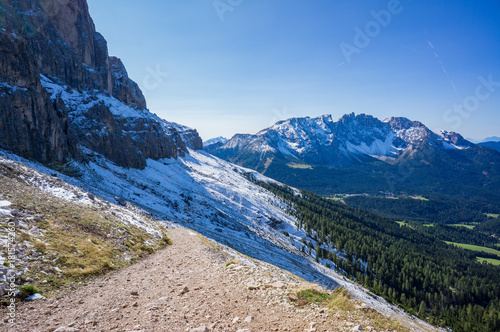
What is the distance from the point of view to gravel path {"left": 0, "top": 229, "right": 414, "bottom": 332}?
30.7ft

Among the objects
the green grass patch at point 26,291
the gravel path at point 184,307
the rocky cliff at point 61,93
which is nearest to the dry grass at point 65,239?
the green grass patch at point 26,291

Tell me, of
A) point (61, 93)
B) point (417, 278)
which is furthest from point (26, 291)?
point (417, 278)

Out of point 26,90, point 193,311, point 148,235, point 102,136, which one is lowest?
point 148,235

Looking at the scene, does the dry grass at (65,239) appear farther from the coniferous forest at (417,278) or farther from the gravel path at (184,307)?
the coniferous forest at (417,278)

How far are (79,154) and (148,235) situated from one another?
59.9 meters

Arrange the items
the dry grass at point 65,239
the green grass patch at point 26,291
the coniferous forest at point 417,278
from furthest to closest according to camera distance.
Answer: the coniferous forest at point 417,278 → the dry grass at point 65,239 → the green grass patch at point 26,291

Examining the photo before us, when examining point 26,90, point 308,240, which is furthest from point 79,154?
point 308,240

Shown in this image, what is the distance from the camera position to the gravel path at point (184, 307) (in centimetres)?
934

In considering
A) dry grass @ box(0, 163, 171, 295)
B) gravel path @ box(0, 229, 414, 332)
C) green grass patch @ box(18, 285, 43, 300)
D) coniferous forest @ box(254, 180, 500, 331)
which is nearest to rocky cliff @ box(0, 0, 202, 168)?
dry grass @ box(0, 163, 171, 295)

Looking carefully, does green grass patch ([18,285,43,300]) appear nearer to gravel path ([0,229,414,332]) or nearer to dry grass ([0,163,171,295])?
dry grass ([0,163,171,295])

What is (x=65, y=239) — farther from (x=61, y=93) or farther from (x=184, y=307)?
(x=61, y=93)

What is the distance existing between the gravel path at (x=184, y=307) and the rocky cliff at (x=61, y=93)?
58.6 m

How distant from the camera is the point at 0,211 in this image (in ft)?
60.1

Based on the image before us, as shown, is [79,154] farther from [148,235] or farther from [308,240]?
[308,240]
